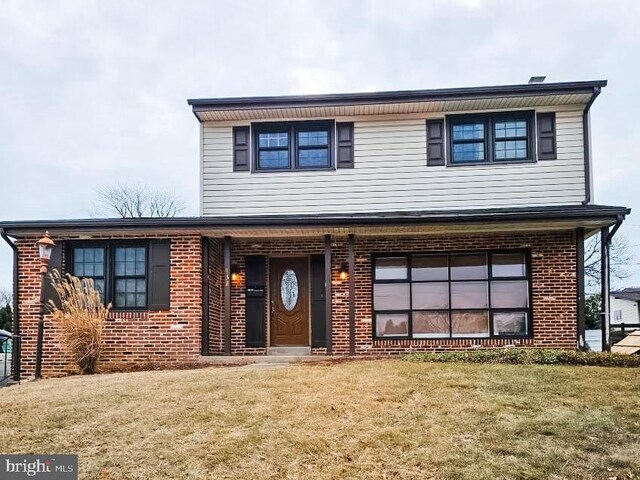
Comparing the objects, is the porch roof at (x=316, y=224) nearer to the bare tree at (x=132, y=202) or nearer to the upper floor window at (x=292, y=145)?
the upper floor window at (x=292, y=145)

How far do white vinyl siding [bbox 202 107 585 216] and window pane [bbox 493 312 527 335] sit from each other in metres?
2.36

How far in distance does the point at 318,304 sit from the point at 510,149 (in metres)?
5.43

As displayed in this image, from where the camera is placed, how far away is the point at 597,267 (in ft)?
83.7

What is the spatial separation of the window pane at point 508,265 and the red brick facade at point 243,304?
0.75ft

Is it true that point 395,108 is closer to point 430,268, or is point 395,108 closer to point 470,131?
point 470,131

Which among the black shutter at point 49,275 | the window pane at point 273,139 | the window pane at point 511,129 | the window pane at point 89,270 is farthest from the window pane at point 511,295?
the black shutter at point 49,275

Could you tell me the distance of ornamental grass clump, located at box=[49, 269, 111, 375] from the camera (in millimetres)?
9516

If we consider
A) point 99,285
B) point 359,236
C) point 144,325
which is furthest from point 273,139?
point 144,325

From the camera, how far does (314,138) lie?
41.4ft

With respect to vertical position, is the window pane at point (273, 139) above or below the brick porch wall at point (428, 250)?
above

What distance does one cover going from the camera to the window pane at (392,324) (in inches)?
460

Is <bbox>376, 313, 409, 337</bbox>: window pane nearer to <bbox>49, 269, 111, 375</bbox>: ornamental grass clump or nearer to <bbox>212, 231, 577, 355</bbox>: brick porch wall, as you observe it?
<bbox>212, 231, 577, 355</bbox>: brick porch wall

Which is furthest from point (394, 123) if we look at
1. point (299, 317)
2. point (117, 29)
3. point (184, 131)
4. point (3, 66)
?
point (184, 131)

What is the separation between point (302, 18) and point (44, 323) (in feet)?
38.1
